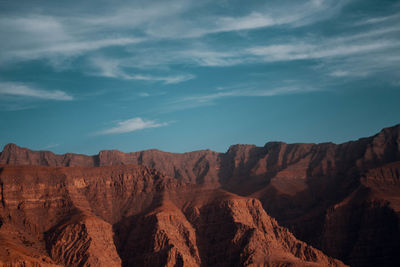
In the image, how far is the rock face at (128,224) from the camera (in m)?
155

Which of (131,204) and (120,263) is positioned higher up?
(131,204)

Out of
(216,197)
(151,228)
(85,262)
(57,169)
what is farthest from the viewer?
(216,197)

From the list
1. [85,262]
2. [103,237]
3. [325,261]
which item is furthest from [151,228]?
[325,261]

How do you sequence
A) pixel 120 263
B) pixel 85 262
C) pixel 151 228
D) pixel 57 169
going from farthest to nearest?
pixel 57 169
pixel 151 228
pixel 120 263
pixel 85 262

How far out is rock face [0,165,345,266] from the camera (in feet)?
507

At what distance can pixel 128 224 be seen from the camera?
579 feet

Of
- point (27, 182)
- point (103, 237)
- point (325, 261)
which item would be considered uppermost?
point (27, 182)

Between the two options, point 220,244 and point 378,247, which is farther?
point 378,247

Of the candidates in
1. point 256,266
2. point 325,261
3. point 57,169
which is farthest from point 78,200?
point 325,261

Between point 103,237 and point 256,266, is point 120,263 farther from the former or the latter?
point 256,266

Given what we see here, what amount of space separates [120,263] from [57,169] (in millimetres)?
38216

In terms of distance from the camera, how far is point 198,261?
539 ft

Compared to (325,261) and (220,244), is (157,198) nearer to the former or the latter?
(220,244)

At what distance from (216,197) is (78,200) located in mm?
42692
